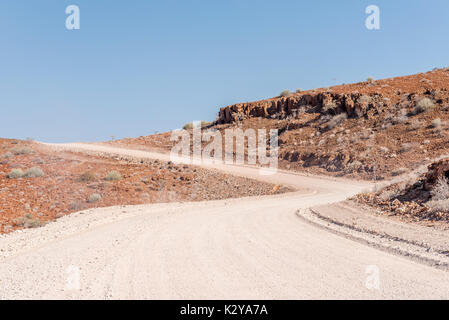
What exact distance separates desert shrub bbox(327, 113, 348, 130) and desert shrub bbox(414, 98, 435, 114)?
660 centimetres

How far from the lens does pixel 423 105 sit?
2997 cm

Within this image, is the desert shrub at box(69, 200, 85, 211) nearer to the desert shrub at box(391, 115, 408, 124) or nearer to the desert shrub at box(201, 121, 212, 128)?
the desert shrub at box(391, 115, 408, 124)

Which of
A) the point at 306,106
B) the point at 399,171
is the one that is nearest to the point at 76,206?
the point at 399,171

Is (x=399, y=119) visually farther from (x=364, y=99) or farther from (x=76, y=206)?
(x=76, y=206)

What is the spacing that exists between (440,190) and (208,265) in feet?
26.0

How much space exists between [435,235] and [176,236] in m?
6.04

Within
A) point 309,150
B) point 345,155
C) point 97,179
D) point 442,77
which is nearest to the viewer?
point 97,179

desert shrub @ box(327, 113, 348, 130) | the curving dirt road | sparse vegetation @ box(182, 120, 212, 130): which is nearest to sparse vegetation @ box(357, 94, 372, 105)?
desert shrub @ box(327, 113, 348, 130)

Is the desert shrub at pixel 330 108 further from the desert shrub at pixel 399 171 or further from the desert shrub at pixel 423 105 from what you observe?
the desert shrub at pixel 399 171

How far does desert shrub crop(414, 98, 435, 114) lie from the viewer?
29681 millimetres

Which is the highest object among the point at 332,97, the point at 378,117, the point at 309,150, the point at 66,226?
the point at 332,97
